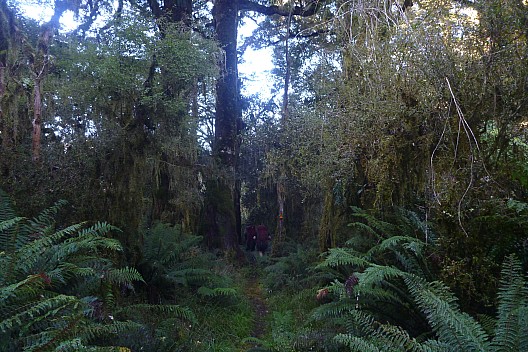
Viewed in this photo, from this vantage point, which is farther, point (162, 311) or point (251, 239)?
point (251, 239)

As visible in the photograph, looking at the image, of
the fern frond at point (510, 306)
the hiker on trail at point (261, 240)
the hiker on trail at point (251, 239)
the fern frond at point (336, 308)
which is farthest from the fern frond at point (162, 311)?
the hiker on trail at point (251, 239)

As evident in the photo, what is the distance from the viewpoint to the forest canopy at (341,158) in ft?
14.5

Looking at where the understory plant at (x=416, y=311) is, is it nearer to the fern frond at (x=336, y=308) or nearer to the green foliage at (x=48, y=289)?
the fern frond at (x=336, y=308)

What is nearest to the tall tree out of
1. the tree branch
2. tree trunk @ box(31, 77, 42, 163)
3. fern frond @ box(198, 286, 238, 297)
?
the tree branch

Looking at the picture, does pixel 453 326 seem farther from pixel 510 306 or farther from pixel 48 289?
pixel 48 289

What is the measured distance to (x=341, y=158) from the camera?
7.46m

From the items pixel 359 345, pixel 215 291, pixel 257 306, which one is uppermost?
pixel 359 345

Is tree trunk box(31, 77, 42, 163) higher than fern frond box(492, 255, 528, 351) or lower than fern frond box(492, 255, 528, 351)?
higher

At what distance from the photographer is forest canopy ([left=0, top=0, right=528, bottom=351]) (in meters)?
4.42

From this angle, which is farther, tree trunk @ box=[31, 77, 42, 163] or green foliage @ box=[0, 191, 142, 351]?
tree trunk @ box=[31, 77, 42, 163]

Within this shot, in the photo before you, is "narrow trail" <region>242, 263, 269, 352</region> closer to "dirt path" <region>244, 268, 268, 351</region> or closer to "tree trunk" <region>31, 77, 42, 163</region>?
"dirt path" <region>244, 268, 268, 351</region>

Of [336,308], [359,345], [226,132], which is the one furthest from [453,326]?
[226,132]

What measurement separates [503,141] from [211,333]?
13.5 ft

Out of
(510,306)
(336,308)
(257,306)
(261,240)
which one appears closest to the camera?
(510,306)
